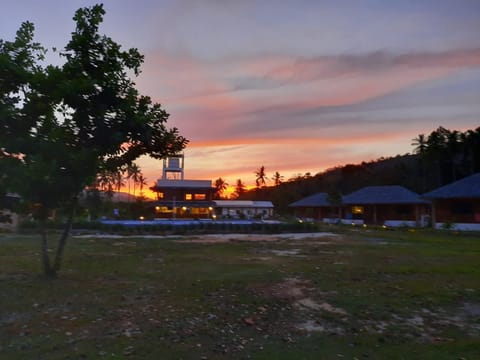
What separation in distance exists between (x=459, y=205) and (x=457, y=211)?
0.61 meters

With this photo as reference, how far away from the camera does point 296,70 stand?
68.1ft

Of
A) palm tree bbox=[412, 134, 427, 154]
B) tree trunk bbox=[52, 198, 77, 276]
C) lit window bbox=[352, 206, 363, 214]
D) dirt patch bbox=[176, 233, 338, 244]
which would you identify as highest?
palm tree bbox=[412, 134, 427, 154]

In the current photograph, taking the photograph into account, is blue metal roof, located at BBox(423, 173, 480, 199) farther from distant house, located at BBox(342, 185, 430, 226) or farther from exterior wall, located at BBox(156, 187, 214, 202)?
exterior wall, located at BBox(156, 187, 214, 202)

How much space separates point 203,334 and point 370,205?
4645cm

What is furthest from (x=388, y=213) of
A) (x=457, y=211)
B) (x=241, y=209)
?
(x=241, y=209)

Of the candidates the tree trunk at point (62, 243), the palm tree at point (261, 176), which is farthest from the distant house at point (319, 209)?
the tree trunk at point (62, 243)

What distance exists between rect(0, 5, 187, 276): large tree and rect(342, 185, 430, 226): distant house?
38.2 metres

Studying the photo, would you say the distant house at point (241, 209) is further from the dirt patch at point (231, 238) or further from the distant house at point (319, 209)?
the dirt patch at point (231, 238)

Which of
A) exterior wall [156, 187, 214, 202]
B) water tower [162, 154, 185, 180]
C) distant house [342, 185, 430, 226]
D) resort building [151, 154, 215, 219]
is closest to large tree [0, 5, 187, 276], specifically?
distant house [342, 185, 430, 226]

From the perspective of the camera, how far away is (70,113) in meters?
9.34

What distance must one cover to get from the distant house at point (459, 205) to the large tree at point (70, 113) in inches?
1258

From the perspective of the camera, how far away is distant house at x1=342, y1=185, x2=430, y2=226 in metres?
43.3

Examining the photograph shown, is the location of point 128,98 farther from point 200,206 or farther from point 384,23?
point 200,206

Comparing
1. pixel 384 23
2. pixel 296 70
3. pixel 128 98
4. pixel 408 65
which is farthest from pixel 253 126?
pixel 128 98
